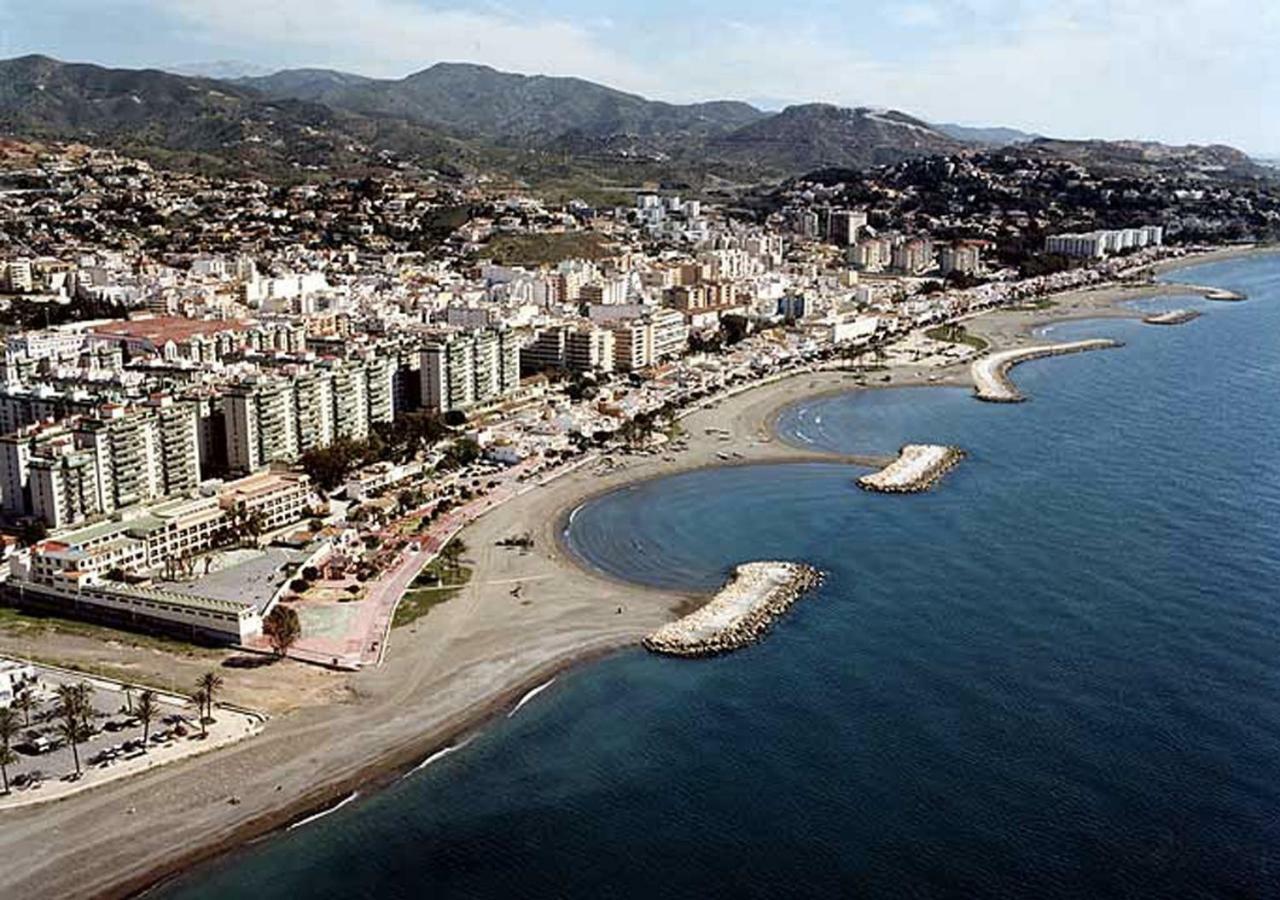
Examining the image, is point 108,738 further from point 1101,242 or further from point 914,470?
point 1101,242

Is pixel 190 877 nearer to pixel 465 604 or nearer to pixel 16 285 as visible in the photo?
pixel 465 604

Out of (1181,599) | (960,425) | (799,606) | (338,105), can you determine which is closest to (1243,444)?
(960,425)

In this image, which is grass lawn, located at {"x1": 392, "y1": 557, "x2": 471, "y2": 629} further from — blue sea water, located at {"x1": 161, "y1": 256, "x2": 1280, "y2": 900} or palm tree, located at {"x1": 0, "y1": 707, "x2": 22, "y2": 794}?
palm tree, located at {"x1": 0, "y1": 707, "x2": 22, "y2": 794}

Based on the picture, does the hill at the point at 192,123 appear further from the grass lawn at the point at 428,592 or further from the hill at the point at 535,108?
the grass lawn at the point at 428,592

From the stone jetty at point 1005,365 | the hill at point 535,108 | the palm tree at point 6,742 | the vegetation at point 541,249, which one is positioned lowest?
the palm tree at point 6,742

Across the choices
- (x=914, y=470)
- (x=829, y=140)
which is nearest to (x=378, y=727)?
(x=914, y=470)

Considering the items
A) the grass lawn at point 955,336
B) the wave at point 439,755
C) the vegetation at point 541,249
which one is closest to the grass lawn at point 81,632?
the wave at point 439,755

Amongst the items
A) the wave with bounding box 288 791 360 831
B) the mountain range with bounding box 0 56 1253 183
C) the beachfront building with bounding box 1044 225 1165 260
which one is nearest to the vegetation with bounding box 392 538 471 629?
the wave with bounding box 288 791 360 831
